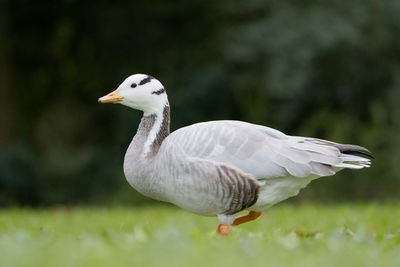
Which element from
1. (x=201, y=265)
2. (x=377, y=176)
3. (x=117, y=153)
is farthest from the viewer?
(x=117, y=153)

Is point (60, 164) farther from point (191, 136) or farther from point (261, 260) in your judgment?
point (261, 260)

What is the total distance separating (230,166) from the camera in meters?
4.60

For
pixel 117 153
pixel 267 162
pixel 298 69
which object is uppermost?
pixel 267 162

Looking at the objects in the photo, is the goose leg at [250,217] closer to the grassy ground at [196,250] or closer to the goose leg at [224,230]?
the goose leg at [224,230]

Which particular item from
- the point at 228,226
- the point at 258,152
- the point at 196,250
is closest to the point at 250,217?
the point at 228,226

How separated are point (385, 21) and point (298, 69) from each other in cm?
211

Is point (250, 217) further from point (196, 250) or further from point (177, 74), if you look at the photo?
point (177, 74)

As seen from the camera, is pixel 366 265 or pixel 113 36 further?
pixel 113 36

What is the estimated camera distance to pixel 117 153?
13.7 m

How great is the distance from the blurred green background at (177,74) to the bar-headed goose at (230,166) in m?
6.89

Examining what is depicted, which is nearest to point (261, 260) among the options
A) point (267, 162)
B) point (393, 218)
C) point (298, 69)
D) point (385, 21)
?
point (267, 162)

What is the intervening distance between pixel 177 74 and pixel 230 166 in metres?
9.32

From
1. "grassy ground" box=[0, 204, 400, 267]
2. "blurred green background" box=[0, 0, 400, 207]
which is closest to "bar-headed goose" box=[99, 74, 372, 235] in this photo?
"grassy ground" box=[0, 204, 400, 267]

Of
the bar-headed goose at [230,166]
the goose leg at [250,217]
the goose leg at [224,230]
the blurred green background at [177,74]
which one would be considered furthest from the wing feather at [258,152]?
the blurred green background at [177,74]
